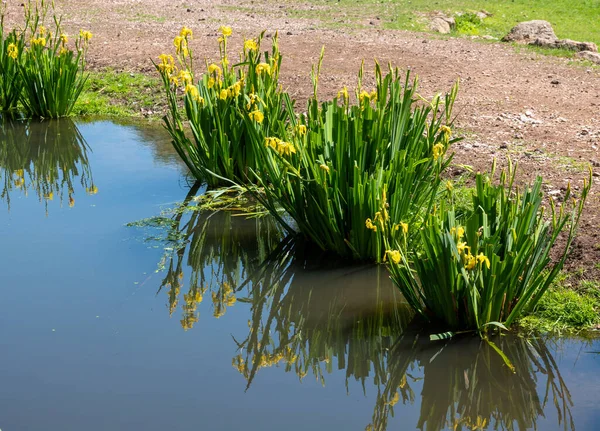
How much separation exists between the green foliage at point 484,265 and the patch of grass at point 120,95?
4916mm

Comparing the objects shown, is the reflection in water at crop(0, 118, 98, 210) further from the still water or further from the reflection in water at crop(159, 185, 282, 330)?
the reflection in water at crop(159, 185, 282, 330)

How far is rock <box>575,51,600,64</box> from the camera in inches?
406

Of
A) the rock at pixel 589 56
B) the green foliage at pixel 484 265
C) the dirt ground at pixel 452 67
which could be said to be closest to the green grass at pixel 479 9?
the dirt ground at pixel 452 67

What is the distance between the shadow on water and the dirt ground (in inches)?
41.4

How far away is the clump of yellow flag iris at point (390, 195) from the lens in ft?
12.8

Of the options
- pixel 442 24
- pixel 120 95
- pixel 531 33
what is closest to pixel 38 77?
pixel 120 95

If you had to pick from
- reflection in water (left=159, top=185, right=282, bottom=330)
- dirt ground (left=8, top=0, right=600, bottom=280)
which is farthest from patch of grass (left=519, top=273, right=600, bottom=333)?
reflection in water (left=159, top=185, right=282, bottom=330)

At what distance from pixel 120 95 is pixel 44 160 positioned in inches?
78.7

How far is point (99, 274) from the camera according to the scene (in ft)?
15.6

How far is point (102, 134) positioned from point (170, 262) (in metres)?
3.18

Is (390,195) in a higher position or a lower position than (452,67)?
lower

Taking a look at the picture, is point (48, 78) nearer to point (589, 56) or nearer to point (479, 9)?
point (589, 56)

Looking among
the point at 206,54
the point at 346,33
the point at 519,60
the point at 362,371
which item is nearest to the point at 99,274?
the point at 362,371

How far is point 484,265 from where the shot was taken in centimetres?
385
